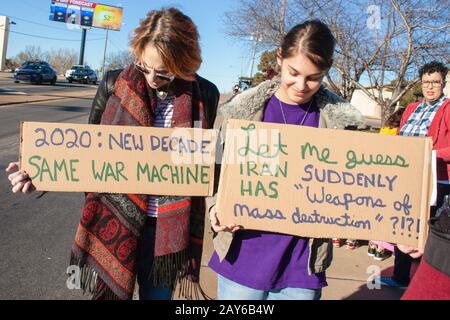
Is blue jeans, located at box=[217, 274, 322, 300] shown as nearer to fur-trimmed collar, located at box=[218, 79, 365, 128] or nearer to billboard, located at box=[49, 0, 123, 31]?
fur-trimmed collar, located at box=[218, 79, 365, 128]

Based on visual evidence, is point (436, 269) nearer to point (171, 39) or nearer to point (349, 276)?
point (171, 39)

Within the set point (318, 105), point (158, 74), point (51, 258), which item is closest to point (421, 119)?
point (318, 105)

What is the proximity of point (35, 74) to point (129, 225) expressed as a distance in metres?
28.9

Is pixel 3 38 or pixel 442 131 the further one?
pixel 3 38


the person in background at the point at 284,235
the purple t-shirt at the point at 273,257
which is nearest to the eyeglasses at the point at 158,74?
the person in background at the point at 284,235

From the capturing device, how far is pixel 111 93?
186 cm

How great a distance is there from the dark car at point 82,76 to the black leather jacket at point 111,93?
3733 centimetres

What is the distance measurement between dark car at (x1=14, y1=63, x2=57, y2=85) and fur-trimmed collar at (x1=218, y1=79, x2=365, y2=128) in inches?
1139

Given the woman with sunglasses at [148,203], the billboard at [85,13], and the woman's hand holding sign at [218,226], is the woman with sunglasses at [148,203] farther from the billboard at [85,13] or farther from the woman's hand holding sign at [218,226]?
the billboard at [85,13]

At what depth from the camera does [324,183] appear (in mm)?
1669

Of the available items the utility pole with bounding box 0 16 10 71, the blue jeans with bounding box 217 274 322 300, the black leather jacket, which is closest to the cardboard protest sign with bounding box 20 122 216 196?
the black leather jacket

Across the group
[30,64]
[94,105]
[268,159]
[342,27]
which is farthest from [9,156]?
[30,64]

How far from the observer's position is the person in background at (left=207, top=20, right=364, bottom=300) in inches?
62.6

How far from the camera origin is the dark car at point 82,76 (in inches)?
1433
